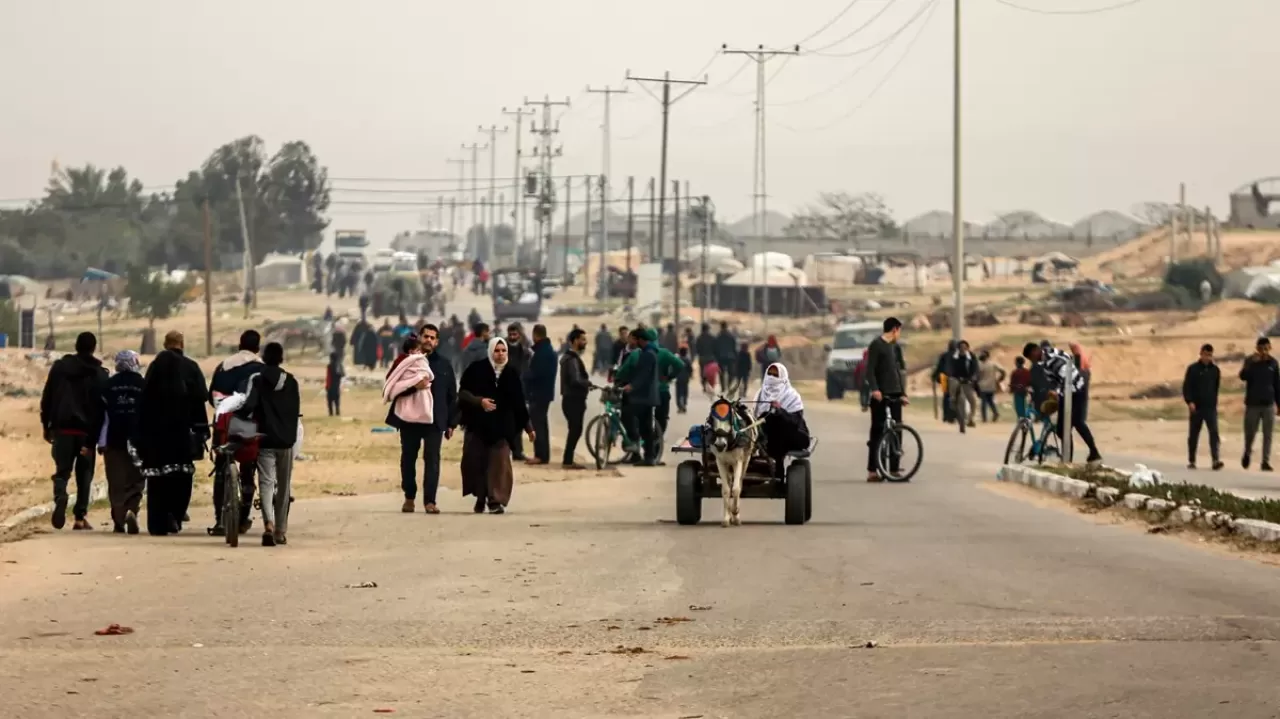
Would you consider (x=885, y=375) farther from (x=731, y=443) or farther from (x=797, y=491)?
(x=731, y=443)

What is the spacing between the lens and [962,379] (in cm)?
3872

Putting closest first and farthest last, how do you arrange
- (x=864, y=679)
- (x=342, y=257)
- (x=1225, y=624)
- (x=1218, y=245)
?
(x=864, y=679)
(x=1225, y=624)
(x=1218, y=245)
(x=342, y=257)

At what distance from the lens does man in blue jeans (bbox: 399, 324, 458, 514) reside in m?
19.7

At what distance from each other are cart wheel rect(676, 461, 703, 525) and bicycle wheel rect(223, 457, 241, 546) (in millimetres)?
3823

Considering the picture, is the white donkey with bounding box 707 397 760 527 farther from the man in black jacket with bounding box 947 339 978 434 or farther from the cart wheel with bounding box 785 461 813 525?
the man in black jacket with bounding box 947 339 978 434

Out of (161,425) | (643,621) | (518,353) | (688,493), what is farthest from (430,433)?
(643,621)

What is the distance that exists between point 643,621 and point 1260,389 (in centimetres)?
1771

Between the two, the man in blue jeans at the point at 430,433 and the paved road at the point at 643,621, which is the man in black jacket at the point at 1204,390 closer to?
the paved road at the point at 643,621

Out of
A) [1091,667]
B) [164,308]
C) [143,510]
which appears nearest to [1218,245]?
[164,308]

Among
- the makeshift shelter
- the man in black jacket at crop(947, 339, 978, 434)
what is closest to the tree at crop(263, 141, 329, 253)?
the makeshift shelter

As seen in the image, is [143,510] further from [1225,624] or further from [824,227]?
[824,227]

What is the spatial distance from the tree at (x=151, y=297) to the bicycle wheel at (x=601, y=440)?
75.6m

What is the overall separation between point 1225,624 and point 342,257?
135 metres

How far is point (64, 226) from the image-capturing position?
160 meters
